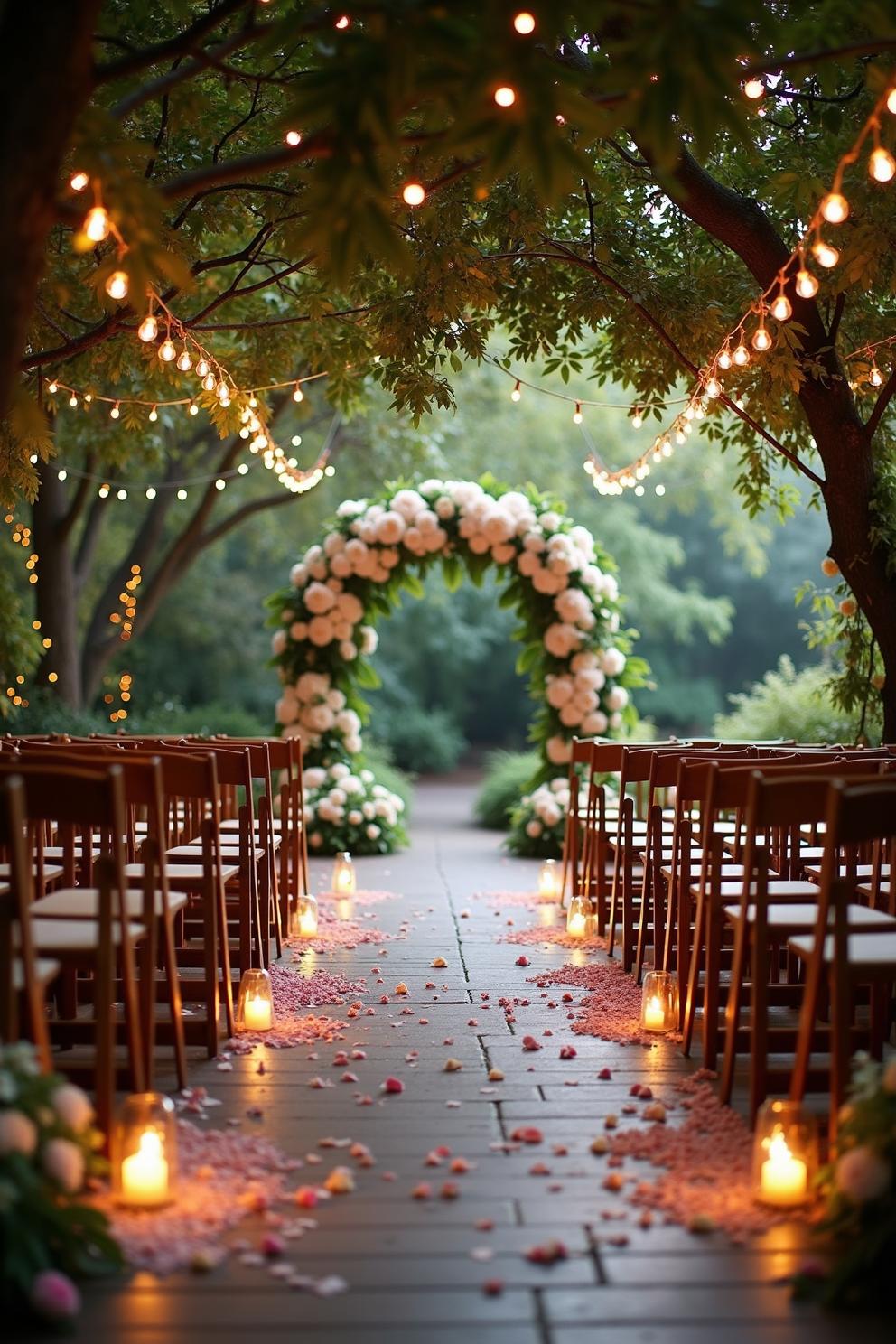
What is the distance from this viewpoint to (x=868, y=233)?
6129 mm

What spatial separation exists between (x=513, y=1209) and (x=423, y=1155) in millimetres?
458

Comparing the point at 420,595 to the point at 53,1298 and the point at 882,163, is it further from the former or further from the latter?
the point at 53,1298

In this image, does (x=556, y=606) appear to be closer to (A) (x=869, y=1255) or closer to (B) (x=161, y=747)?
(B) (x=161, y=747)

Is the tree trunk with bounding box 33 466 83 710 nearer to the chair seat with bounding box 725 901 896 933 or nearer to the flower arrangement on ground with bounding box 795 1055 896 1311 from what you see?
the chair seat with bounding box 725 901 896 933

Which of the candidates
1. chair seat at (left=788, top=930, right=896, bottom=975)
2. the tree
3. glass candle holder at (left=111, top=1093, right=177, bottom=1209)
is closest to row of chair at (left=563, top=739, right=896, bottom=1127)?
chair seat at (left=788, top=930, right=896, bottom=975)

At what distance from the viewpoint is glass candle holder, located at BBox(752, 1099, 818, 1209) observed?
3230 millimetres

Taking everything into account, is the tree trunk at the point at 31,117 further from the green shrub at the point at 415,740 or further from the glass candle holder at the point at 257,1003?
the green shrub at the point at 415,740

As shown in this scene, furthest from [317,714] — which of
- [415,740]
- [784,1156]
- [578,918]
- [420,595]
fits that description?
[415,740]

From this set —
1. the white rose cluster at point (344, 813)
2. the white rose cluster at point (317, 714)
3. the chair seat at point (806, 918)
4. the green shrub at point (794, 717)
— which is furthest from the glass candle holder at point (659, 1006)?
the green shrub at point (794, 717)

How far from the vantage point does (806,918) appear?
3.86 meters

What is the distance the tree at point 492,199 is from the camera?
3.31m

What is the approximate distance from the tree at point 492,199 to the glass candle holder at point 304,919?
2756 mm

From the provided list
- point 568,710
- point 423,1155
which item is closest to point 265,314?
point 568,710

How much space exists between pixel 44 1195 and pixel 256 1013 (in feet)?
6.88
